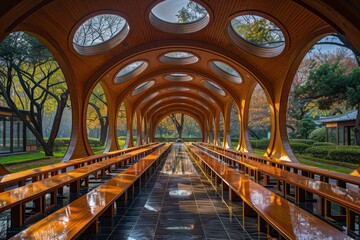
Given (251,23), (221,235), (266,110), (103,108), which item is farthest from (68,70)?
(266,110)

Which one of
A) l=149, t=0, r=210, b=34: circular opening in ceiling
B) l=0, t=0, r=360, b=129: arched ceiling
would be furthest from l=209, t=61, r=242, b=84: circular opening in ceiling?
l=149, t=0, r=210, b=34: circular opening in ceiling

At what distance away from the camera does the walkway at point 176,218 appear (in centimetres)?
388

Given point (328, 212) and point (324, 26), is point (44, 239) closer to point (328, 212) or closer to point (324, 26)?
point (328, 212)

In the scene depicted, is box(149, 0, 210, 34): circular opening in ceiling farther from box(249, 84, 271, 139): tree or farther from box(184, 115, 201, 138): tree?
box(184, 115, 201, 138): tree

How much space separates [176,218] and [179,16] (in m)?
8.49

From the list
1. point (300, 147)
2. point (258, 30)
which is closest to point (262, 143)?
point (300, 147)

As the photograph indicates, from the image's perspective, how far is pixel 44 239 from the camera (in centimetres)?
248

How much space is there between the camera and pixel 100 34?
1220 cm

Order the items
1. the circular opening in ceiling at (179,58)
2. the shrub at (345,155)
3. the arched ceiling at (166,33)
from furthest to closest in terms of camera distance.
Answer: the circular opening in ceiling at (179,58) → the shrub at (345,155) → the arched ceiling at (166,33)

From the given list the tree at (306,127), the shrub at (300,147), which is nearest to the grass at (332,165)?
the shrub at (300,147)

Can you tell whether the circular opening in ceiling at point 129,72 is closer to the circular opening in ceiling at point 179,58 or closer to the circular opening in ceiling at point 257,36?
the circular opening in ceiling at point 179,58

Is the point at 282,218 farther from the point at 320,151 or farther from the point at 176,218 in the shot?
the point at 320,151

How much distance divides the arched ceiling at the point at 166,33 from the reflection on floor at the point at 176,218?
13.2ft

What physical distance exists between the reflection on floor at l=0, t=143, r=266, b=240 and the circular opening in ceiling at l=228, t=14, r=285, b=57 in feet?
22.1
